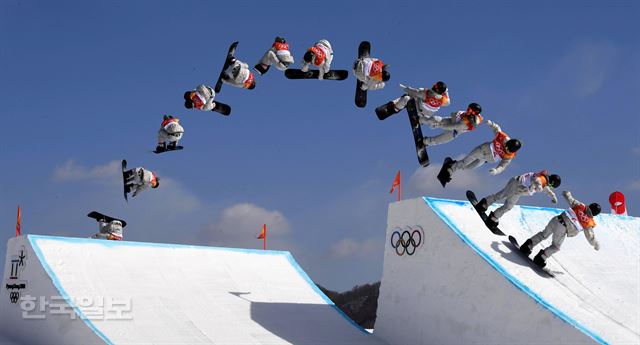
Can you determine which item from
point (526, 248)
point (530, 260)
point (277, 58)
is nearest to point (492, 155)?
point (526, 248)

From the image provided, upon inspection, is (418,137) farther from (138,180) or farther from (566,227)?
(138,180)

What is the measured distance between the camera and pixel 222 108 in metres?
12.9

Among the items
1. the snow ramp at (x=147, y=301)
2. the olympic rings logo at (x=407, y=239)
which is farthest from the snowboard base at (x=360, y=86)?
the snow ramp at (x=147, y=301)

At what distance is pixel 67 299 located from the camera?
33.3 feet

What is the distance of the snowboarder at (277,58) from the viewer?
11.7 m

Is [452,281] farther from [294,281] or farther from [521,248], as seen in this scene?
[294,281]

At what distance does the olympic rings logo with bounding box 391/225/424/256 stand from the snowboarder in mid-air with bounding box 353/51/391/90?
2.66 m

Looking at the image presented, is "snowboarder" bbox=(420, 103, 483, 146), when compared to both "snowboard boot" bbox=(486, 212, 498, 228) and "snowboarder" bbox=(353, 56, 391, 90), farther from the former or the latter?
"snowboard boot" bbox=(486, 212, 498, 228)

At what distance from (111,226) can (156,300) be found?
12.4 ft

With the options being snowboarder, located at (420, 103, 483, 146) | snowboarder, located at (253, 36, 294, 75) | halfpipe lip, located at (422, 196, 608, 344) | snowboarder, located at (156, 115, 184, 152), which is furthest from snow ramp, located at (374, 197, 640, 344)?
snowboarder, located at (156, 115, 184, 152)

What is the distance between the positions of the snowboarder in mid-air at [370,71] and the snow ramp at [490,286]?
2.23 meters

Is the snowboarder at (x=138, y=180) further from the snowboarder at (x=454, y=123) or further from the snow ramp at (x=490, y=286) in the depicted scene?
the snowboarder at (x=454, y=123)

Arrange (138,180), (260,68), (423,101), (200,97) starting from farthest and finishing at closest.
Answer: (138,180)
(200,97)
(260,68)
(423,101)

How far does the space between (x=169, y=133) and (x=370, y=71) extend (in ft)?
14.2
